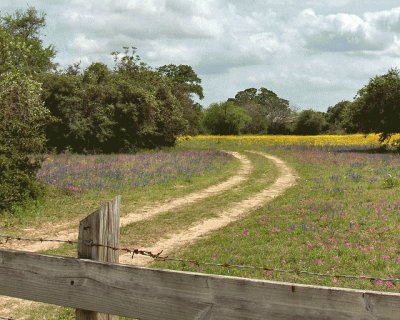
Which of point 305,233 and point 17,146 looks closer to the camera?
point 305,233

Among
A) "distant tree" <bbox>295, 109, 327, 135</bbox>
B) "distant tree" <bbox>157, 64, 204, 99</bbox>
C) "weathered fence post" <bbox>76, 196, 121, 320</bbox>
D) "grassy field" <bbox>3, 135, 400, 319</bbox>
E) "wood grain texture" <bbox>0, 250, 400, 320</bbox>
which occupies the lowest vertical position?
"grassy field" <bbox>3, 135, 400, 319</bbox>

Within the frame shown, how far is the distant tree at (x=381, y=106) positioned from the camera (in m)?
44.4

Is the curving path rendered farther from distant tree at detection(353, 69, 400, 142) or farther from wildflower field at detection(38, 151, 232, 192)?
distant tree at detection(353, 69, 400, 142)

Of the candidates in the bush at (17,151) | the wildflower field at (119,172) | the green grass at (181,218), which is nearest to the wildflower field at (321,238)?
the green grass at (181,218)

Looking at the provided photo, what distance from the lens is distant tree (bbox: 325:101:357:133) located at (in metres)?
48.9

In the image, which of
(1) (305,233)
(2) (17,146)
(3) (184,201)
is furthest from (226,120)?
(1) (305,233)

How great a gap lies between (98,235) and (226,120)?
8752 cm

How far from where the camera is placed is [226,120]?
90250 millimetres

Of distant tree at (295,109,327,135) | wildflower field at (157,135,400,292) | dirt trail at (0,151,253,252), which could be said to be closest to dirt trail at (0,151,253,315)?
dirt trail at (0,151,253,252)

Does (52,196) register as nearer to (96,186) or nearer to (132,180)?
(96,186)

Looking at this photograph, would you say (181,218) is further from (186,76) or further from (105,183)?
(186,76)

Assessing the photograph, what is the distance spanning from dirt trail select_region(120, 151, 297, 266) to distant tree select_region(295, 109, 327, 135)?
64070 millimetres

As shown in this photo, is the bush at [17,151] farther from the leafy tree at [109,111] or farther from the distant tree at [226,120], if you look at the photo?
the distant tree at [226,120]

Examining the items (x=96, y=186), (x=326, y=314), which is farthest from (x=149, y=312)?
(x=96, y=186)
